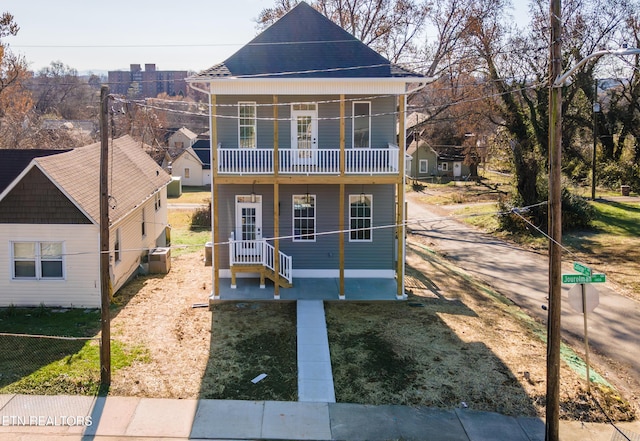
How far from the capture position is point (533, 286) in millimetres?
20734

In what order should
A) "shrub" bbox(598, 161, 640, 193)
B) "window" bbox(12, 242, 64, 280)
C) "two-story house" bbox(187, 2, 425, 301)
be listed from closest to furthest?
"window" bbox(12, 242, 64, 280) → "two-story house" bbox(187, 2, 425, 301) → "shrub" bbox(598, 161, 640, 193)

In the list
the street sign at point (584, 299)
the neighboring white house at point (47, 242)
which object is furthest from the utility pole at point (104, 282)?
the street sign at point (584, 299)

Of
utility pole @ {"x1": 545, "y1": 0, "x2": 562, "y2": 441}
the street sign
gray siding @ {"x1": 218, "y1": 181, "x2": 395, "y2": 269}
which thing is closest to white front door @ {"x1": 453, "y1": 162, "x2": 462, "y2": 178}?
gray siding @ {"x1": 218, "y1": 181, "x2": 395, "y2": 269}

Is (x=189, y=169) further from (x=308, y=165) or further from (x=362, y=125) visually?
(x=308, y=165)

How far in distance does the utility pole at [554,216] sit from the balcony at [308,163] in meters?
8.03

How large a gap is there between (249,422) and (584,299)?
280 inches

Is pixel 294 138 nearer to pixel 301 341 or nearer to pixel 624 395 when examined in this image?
pixel 301 341

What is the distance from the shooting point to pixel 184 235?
98.9 ft

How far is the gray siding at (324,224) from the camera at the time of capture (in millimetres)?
19203

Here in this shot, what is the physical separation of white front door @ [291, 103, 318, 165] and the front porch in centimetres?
423

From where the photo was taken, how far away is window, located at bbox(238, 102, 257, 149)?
1886cm

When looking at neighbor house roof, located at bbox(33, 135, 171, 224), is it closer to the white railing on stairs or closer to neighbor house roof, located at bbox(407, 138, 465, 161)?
the white railing on stairs

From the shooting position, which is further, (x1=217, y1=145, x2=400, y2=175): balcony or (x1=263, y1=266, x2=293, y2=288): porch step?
(x1=263, y1=266, x2=293, y2=288): porch step

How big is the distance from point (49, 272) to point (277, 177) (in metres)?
7.30
